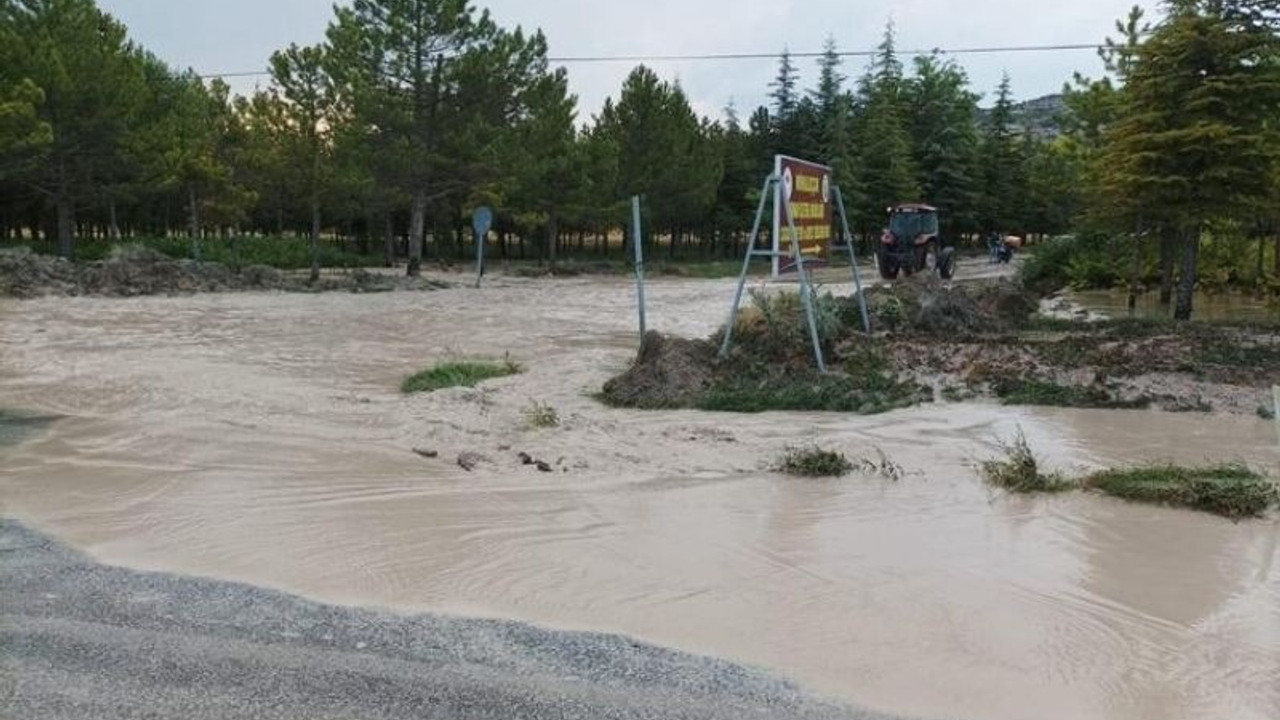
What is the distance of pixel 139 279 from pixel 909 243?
21899 mm

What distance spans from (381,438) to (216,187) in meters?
29.8

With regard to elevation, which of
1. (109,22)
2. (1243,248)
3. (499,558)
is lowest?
(499,558)

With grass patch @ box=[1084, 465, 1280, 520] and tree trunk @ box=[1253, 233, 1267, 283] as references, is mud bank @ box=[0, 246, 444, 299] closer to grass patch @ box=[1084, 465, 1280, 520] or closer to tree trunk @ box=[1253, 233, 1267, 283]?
tree trunk @ box=[1253, 233, 1267, 283]

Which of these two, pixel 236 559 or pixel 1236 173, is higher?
pixel 1236 173

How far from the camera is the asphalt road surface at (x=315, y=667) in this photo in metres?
3.81

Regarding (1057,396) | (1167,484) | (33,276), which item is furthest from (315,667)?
(33,276)

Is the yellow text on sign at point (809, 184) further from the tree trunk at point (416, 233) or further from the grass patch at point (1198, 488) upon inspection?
the tree trunk at point (416, 233)

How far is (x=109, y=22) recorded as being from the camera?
122ft

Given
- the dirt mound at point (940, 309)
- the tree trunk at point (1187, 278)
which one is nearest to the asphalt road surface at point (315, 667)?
the dirt mound at point (940, 309)

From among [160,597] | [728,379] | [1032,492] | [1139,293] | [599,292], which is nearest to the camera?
[160,597]

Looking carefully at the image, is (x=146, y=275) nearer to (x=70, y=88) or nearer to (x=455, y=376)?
(x=70, y=88)

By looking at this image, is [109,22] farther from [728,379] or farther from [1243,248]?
[1243,248]

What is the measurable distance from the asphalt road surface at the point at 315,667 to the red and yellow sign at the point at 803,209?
7.65 meters

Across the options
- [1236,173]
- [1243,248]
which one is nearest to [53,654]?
[1236,173]
